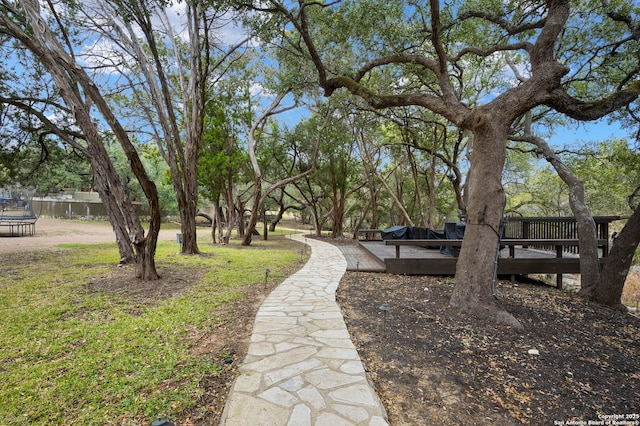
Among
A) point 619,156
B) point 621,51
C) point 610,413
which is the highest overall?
point 621,51

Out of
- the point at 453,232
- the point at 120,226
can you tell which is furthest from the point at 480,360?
the point at 120,226

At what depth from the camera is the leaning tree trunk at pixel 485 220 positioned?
3.70 metres

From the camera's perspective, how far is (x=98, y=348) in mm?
2707

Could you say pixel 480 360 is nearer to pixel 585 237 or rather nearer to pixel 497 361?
pixel 497 361

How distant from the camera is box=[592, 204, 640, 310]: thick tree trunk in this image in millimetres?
4199

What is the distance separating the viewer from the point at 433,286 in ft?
17.4

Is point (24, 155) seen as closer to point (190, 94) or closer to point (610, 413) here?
point (190, 94)

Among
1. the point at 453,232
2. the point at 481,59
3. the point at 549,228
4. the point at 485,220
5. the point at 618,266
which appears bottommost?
the point at 618,266

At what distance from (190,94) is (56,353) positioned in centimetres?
817

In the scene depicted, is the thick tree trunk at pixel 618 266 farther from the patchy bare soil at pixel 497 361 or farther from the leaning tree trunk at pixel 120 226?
the leaning tree trunk at pixel 120 226

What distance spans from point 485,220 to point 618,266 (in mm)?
2571

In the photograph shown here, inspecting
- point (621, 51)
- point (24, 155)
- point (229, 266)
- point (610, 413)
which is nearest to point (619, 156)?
point (621, 51)

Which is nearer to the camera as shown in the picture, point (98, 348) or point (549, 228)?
point (98, 348)

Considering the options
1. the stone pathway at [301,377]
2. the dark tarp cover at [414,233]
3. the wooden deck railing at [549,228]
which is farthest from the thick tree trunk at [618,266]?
the stone pathway at [301,377]
